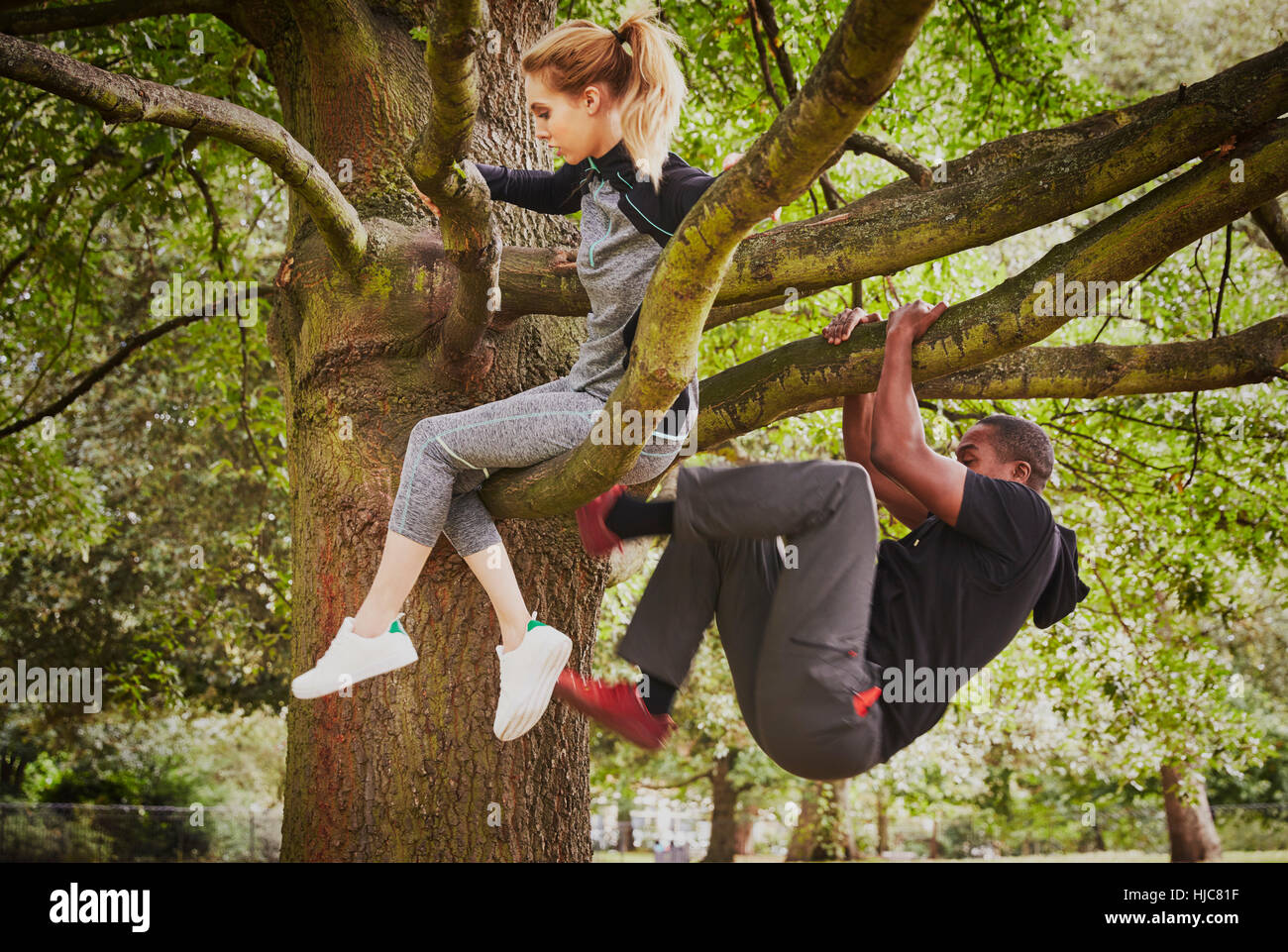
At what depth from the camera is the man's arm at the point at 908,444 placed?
2922 mm

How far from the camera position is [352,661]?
10.2 feet

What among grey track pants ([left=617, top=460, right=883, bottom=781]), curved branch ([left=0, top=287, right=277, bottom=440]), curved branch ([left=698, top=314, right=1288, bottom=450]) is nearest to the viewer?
grey track pants ([left=617, top=460, right=883, bottom=781])

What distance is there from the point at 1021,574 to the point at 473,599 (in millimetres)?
1855

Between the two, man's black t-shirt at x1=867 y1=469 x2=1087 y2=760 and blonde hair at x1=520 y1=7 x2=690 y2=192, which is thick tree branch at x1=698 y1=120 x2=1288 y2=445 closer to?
man's black t-shirt at x1=867 y1=469 x2=1087 y2=760

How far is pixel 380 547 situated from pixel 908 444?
6.16 ft

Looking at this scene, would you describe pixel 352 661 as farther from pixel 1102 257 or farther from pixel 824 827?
pixel 824 827

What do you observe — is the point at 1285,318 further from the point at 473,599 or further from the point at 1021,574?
the point at 473,599

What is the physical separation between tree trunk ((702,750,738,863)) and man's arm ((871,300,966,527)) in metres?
15.8

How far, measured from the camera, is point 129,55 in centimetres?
643

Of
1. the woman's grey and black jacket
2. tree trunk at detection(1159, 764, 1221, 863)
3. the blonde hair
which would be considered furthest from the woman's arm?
tree trunk at detection(1159, 764, 1221, 863)

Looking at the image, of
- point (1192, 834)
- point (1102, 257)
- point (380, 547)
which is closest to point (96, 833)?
point (1192, 834)

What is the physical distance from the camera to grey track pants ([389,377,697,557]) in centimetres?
308

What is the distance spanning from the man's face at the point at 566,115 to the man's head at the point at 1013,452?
1.59 meters
